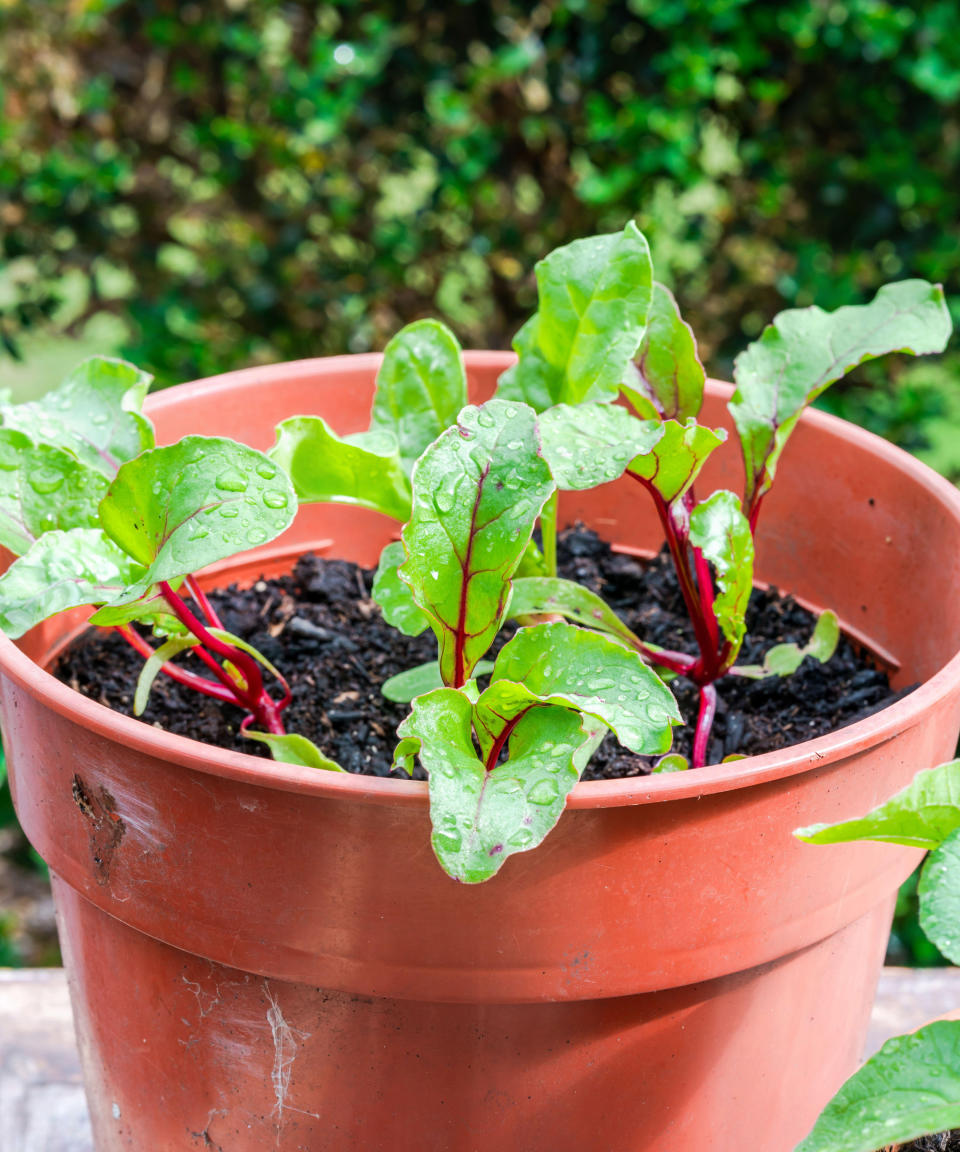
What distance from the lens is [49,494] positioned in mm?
769

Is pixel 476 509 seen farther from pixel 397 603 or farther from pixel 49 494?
pixel 49 494

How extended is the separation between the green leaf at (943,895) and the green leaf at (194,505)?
1.12 ft

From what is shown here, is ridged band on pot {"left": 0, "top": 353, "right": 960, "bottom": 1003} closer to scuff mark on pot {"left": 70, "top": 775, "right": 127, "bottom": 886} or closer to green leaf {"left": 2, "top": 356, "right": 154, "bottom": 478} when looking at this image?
scuff mark on pot {"left": 70, "top": 775, "right": 127, "bottom": 886}

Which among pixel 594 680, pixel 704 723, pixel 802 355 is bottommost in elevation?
pixel 704 723

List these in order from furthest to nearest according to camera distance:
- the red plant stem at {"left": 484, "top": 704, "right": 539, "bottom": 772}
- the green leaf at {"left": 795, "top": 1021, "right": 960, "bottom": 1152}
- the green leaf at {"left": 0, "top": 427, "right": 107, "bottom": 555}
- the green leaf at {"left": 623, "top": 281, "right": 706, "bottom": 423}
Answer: the green leaf at {"left": 623, "top": 281, "right": 706, "bottom": 423} < the green leaf at {"left": 0, "top": 427, "right": 107, "bottom": 555} < the red plant stem at {"left": 484, "top": 704, "right": 539, "bottom": 772} < the green leaf at {"left": 795, "top": 1021, "right": 960, "bottom": 1152}

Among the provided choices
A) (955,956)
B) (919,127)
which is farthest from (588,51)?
(955,956)

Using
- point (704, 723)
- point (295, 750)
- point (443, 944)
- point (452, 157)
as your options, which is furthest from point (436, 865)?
point (452, 157)

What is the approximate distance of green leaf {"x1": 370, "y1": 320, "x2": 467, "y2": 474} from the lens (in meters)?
0.89

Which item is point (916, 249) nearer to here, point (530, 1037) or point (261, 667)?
point (261, 667)

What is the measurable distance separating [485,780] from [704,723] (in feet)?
0.87

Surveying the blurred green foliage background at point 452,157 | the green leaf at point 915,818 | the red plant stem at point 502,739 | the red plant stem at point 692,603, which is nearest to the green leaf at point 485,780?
the red plant stem at point 502,739

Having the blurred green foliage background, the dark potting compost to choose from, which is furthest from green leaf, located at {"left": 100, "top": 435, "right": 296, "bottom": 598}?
the blurred green foliage background

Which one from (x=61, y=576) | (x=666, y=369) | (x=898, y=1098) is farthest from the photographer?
Answer: (x=666, y=369)

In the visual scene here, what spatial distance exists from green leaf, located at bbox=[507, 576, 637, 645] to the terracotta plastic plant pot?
22cm
